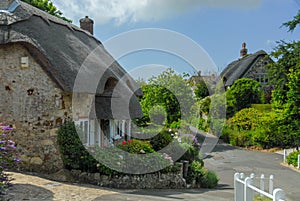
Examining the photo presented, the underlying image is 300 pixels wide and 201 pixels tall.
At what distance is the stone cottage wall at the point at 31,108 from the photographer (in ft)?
31.6

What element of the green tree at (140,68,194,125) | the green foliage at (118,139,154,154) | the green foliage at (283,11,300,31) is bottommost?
the green foliage at (118,139,154,154)

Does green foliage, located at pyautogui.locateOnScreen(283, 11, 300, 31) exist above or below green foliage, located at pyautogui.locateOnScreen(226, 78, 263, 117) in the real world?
above

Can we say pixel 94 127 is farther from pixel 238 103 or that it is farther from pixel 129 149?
pixel 238 103

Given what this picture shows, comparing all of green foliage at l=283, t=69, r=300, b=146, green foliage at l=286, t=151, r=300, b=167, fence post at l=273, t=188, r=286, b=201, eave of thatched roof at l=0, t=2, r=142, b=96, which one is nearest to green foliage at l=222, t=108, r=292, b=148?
green foliage at l=283, t=69, r=300, b=146

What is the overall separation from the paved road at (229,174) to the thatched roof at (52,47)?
3907 millimetres

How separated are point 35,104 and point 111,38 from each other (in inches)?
154

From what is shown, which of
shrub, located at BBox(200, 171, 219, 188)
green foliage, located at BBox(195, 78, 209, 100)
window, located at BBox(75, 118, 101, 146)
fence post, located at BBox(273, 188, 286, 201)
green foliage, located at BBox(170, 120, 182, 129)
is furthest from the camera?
green foliage, located at BBox(195, 78, 209, 100)

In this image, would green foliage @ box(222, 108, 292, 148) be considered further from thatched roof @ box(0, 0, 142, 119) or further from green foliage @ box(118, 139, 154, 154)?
thatched roof @ box(0, 0, 142, 119)

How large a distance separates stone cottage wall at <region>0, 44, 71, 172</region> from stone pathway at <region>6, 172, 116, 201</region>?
933mm

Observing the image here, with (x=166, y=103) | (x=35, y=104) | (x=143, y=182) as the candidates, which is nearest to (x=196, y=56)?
(x=143, y=182)

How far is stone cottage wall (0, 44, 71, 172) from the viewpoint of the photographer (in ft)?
31.6

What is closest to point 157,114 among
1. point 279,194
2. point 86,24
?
point 86,24

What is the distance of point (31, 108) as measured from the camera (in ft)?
31.8

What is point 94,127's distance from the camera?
1200 centimetres
